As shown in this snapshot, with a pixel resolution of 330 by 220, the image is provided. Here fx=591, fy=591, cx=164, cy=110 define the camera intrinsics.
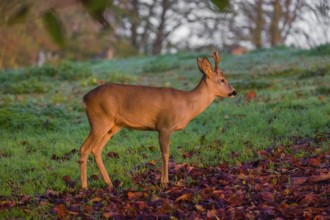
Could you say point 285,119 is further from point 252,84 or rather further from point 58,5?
point 58,5

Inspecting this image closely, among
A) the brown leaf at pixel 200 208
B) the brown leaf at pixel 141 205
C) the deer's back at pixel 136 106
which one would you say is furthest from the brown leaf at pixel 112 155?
the brown leaf at pixel 200 208

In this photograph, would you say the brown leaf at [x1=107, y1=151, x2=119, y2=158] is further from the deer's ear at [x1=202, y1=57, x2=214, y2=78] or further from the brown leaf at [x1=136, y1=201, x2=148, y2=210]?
the brown leaf at [x1=136, y1=201, x2=148, y2=210]

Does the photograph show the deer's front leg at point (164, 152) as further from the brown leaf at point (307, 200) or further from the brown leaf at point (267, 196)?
the brown leaf at point (307, 200)

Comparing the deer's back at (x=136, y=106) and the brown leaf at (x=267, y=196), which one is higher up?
the deer's back at (x=136, y=106)

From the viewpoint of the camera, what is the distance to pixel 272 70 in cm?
1541

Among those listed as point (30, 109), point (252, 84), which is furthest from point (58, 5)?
point (252, 84)

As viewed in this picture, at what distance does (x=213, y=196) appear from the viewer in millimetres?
5316

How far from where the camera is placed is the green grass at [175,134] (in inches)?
275

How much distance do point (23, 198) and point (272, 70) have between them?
425 inches

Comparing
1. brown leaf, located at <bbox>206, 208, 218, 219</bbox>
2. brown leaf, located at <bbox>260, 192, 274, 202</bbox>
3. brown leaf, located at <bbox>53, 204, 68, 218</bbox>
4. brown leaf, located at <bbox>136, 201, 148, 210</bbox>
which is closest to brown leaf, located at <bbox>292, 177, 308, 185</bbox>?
brown leaf, located at <bbox>260, 192, 274, 202</bbox>

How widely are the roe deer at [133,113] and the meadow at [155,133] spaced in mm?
435

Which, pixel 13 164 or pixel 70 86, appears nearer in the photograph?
pixel 13 164

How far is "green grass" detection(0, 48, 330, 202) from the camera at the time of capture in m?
6.99

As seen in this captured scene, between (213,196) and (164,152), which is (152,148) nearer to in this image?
(164,152)
